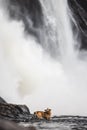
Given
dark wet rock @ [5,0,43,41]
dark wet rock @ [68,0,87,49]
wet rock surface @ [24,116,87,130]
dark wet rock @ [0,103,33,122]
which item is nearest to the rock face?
dark wet rock @ [0,103,33,122]

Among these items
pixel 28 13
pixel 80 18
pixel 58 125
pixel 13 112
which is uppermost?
pixel 80 18

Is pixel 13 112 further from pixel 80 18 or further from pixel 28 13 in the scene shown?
pixel 80 18

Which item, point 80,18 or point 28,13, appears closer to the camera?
point 28,13

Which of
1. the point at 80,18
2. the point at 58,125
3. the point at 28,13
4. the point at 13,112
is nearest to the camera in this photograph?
the point at 58,125

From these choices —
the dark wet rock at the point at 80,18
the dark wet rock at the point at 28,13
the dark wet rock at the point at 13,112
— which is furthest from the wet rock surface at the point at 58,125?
the dark wet rock at the point at 80,18

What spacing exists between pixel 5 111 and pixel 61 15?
3425 centimetres

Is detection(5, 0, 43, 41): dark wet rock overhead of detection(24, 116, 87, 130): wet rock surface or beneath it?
overhead

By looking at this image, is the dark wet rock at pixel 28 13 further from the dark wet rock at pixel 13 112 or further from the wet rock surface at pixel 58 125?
the wet rock surface at pixel 58 125

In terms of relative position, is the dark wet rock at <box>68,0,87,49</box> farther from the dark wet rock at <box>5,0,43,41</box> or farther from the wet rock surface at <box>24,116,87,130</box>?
the wet rock surface at <box>24,116,87,130</box>

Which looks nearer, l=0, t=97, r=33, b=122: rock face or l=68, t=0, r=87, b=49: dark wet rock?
l=0, t=97, r=33, b=122: rock face

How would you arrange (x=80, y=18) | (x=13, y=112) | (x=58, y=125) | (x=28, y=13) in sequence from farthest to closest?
(x=80, y=18), (x=28, y=13), (x=13, y=112), (x=58, y=125)

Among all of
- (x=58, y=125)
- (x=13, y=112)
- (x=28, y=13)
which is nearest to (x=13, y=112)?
(x=13, y=112)

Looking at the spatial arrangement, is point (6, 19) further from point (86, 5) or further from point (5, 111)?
point (5, 111)

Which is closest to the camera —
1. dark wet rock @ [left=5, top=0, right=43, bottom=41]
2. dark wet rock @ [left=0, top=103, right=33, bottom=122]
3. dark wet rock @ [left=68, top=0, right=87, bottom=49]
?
dark wet rock @ [left=0, top=103, right=33, bottom=122]
